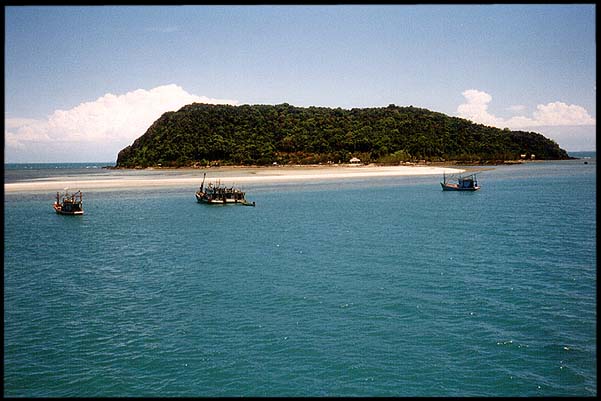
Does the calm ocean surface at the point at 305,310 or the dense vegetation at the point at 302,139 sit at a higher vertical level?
the dense vegetation at the point at 302,139

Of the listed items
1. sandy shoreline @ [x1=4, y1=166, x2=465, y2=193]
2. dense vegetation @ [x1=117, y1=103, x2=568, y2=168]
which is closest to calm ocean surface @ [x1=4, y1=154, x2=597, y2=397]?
sandy shoreline @ [x1=4, y1=166, x2=465, y2=193]

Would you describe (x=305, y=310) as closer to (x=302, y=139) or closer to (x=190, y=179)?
(x=190, y=179)

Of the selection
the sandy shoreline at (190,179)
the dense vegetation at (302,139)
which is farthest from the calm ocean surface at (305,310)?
the dense vegetation at (302,139)

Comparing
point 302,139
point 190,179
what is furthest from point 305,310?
point 302,139

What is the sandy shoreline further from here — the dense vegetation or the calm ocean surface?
the calm ocean surface

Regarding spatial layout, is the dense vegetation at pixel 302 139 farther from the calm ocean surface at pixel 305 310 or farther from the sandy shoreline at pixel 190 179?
the calm ocean surface at pixel 305 310

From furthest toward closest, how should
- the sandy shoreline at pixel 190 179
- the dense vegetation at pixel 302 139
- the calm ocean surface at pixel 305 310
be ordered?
the dense vegetation at pixel 302 139, the sandy shoreline at pixel 190 179, the calm ocean surface at pixel 305 310

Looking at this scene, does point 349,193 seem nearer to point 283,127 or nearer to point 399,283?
point 399,283
